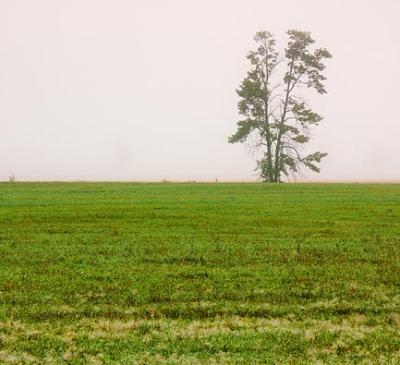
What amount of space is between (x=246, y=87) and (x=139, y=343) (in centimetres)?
4827

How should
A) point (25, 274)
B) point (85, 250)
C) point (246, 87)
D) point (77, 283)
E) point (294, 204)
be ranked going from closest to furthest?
point (77, 283)
point (25, 274)
point (85, 250)
point (294, 204)
point (246, 87)

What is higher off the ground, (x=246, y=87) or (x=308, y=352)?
(x=246, y=87)

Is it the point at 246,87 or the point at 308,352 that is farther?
the point at 246,87

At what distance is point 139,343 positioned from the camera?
9.48 metres

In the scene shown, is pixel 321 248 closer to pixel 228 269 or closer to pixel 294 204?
pixel 228 269

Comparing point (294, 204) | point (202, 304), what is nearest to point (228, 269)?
point (202, 304)

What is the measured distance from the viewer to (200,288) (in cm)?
1317

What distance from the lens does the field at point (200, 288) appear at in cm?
930

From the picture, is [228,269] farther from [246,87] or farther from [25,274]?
[246,87]

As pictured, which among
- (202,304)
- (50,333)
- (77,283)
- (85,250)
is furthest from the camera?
(85,250)

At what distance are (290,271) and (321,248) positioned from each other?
359cm

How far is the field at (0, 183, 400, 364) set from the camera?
30.5 feet

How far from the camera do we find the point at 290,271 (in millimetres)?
14906

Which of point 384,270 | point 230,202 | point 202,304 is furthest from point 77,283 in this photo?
point 230,202
